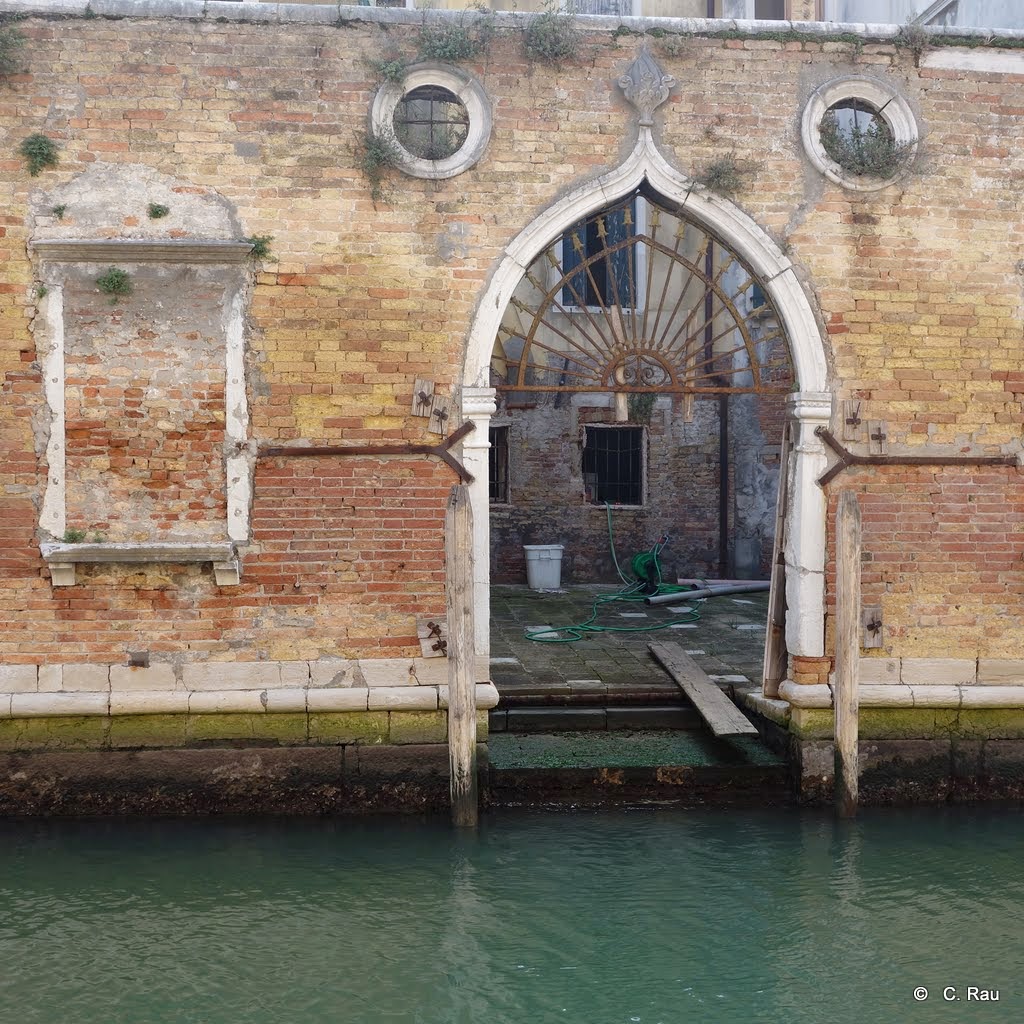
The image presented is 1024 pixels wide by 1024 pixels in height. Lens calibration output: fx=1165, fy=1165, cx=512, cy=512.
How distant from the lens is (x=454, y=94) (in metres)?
6.26

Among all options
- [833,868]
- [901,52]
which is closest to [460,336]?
[901,52]

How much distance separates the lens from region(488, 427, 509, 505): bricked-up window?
43.1 ft

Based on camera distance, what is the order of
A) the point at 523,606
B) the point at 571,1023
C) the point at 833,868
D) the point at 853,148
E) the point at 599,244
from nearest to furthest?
the point at 571,1023, the point at 833,868, the point at 853,148, the point at 523,606, the point at 599,244

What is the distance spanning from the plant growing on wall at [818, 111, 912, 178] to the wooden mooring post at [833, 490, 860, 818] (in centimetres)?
184

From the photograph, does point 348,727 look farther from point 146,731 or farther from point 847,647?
point 847,647

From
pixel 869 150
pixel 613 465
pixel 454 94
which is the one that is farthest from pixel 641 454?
pixel 454 94

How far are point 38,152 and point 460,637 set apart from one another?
328 cm

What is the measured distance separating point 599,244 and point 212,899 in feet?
30.6

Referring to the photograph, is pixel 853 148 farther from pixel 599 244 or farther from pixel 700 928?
pixel 599 244

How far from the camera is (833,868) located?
5703 millimetres

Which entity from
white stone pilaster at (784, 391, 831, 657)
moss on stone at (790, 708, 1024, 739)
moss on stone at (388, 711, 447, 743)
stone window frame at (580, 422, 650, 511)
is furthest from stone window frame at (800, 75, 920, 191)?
stone window frame at (580, 422, 650, 511)

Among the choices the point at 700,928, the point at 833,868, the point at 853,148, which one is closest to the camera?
the point at 700,928

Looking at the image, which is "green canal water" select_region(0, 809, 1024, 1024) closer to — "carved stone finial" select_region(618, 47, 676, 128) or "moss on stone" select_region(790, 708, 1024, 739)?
"moss on stone" select_region(790, 708, 1024, 739)

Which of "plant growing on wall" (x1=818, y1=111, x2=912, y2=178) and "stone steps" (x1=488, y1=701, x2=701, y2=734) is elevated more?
"plant growing on wall" (x1=818, y1=111, x2=912, y2=178)
